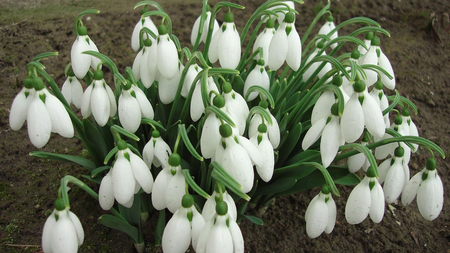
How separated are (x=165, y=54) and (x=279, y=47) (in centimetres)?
36

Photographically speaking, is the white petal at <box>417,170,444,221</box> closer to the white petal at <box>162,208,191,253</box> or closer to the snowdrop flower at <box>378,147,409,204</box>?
the snowdrop flower at <box>378,147,409,204</box>

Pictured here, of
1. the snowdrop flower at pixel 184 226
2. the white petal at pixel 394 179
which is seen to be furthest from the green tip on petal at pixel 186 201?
the white petal at pixel 394 179

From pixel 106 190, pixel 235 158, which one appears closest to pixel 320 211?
pixel 235 158

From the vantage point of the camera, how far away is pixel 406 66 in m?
2.93

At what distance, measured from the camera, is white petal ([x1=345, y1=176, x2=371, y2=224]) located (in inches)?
48.1

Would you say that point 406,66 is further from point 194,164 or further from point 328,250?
point 194,164

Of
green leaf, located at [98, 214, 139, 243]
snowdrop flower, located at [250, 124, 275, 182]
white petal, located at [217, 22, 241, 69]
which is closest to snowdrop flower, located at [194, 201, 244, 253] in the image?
snowdrop flower, located at [250, 124, 275, 182]

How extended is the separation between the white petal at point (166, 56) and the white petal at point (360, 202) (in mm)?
645

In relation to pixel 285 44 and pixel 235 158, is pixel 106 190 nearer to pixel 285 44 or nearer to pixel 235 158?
pixel 235 158

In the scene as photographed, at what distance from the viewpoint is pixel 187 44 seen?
295 cm

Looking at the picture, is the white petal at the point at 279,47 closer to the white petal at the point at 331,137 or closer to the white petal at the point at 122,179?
the white petal at the point at 331,137

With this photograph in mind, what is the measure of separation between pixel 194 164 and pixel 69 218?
1.85 feet

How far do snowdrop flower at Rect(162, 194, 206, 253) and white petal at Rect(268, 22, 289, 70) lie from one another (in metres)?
0.56

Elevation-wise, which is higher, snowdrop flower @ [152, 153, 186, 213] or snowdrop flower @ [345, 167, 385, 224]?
snowdrop flower @ [152, 153, 186, 213]
